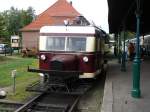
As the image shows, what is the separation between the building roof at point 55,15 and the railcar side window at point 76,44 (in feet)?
188

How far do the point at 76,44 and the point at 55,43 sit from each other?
825 millimetres

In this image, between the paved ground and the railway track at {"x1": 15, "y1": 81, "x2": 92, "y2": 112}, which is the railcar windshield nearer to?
the railway track at {"x1": 15, "y1": 81, "x2": 92, "y2": 112}

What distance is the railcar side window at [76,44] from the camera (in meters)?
15.5

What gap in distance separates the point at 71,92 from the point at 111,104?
2876 millimetres

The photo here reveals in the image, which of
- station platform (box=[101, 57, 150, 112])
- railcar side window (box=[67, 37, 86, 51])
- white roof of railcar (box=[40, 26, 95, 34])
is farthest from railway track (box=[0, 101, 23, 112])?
white roof of railcar (box=[40, 26, 95, 34])

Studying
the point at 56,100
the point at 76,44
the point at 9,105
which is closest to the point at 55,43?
the point at 76,44

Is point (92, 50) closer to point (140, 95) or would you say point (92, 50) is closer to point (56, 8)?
point (140, 95)

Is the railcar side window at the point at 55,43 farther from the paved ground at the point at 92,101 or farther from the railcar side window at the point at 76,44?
the paved ground at the point at 92,101

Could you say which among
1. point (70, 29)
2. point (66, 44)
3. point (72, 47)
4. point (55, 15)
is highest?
point (55, 15)

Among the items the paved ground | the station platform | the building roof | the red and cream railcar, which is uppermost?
the building roof

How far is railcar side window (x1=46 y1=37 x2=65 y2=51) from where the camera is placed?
1562 centimetres

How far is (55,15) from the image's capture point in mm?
77938

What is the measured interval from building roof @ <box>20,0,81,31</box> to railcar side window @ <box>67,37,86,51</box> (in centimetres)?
5731

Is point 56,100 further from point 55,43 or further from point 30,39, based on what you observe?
point 30,39
